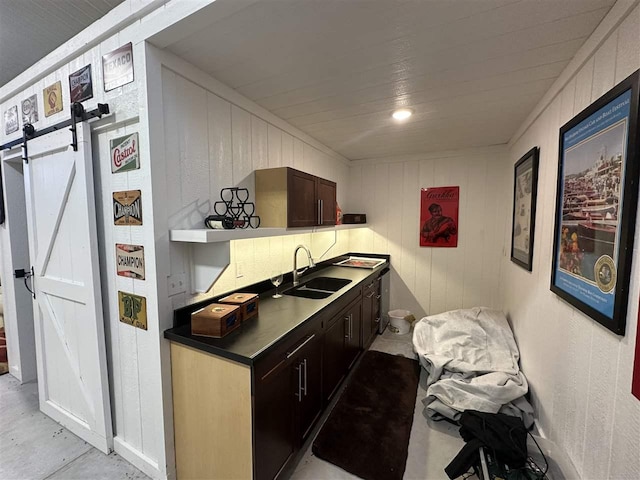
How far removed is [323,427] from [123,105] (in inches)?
96.8

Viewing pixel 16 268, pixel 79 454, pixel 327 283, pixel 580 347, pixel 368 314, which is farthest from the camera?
pixel 368 314

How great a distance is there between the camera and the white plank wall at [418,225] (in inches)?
133

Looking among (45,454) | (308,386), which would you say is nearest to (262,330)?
(308,386)

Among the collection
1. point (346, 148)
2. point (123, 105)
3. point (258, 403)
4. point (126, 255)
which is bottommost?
point (258, 403)

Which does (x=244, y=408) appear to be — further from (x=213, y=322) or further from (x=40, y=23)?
(x=40, y=23)

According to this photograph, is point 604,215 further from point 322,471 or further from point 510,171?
point 510,171

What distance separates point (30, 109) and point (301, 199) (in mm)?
2107

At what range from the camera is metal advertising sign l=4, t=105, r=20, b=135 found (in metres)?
2.11

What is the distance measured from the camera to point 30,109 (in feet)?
6.49

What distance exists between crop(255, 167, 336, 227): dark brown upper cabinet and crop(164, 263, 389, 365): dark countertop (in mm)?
614

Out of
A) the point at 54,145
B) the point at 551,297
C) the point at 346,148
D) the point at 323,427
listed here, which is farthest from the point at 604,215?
the point at 54,145

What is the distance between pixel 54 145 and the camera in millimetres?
1741

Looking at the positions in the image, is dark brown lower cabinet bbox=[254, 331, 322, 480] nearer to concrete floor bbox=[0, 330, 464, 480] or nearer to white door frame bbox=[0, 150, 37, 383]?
concrete floor bbox=[0, 330, 464, 480]

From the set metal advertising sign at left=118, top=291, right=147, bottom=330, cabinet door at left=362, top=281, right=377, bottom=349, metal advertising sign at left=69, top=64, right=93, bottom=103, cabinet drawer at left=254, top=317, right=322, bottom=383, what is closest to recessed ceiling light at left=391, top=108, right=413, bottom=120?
cabinet door at left=362, top=281, right=377, bottom=349
